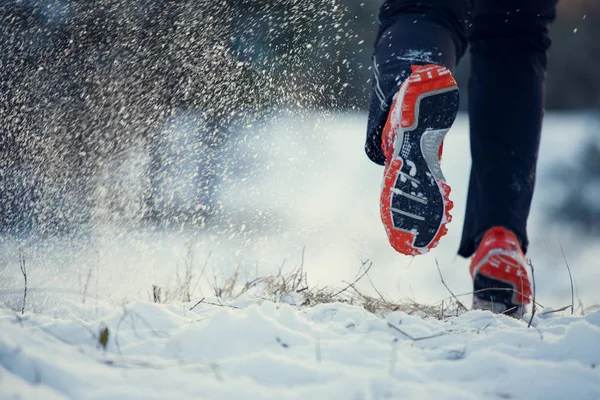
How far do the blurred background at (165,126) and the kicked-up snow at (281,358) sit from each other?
4.14 ft

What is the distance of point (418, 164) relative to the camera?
48.9 inches

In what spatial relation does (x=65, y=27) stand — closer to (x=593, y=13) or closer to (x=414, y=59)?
(x=414, y=59)

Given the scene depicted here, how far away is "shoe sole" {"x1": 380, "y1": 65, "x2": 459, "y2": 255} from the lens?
1231 millimetres

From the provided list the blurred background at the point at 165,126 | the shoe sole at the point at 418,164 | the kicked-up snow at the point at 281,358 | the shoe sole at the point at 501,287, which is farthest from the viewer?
the blurred background at the point at 165,126

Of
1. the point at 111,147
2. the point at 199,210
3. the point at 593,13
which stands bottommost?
the point at 199,210

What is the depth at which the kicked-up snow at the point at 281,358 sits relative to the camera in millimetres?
677

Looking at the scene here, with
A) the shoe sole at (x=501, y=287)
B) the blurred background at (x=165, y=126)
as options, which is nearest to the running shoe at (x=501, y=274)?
the shoe sole at (x=501, y=287)

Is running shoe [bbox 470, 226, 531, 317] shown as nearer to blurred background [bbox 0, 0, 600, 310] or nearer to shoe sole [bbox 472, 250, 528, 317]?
shoe sole [bbox 472, 250, 528, 317]

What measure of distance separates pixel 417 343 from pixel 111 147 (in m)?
3.18

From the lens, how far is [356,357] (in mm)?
815

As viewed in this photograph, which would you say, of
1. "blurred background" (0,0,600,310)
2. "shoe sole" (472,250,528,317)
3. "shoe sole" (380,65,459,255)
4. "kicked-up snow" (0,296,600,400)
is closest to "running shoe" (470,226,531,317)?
"shoe sole" (472,250,528,317)

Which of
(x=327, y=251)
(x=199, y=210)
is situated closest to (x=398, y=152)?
(x=327, y=251)

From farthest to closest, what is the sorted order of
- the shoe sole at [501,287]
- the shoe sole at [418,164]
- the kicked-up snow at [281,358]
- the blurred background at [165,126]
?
the blurred background at [165,126]
the shoe sole at [501,287]
the shoe sole at [418,164]
the kicked-up snow at [281,358]

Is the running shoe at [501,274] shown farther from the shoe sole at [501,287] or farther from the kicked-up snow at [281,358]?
the kicked-up snow at [281,358]
